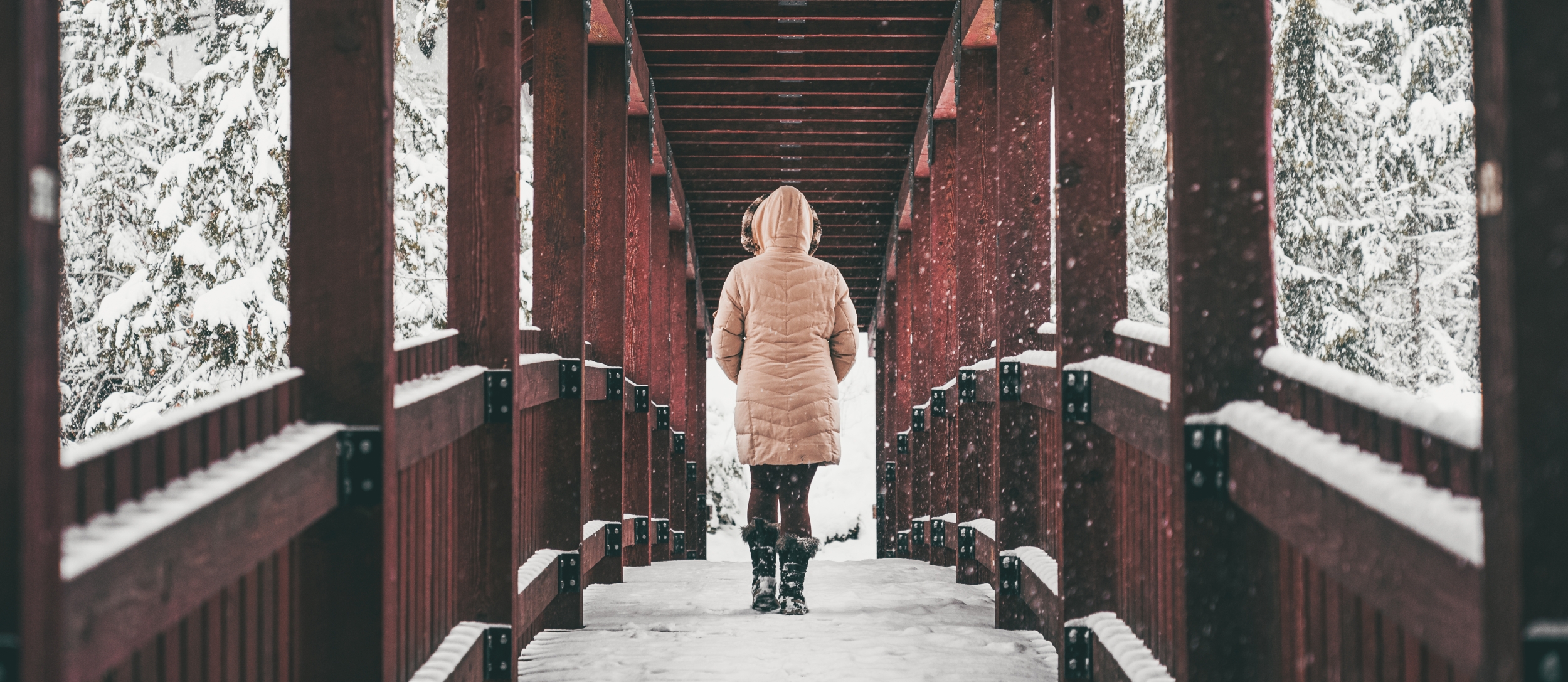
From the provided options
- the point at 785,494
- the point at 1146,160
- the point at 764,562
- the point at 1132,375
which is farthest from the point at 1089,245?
the point at 1146,160

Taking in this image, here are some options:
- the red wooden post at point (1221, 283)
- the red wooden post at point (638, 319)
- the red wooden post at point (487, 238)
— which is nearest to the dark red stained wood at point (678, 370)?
the red wooden post at point (638, 319)

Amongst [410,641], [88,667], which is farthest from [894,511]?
[88,667]

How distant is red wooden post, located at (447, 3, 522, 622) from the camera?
11.8 ft

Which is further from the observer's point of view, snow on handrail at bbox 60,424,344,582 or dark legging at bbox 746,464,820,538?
dark legging at bbox 746,464,820,538

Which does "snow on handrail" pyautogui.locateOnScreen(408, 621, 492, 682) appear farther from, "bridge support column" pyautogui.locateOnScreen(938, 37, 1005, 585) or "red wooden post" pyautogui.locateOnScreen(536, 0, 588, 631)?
"bridge support column" pyautogui.locateOnScreen(938, 37, 1005, 585)

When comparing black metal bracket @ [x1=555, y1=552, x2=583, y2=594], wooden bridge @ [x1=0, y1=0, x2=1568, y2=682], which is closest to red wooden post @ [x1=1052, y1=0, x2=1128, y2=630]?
wooden bridge @ [x1=0, y1=0, x2=1568, y2=682]

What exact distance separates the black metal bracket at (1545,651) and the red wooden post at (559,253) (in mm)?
3889

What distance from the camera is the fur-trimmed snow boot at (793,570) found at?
190 inches

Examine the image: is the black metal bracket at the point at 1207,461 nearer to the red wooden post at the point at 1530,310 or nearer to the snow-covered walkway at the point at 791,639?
the red wooden post at the point at 1530,310

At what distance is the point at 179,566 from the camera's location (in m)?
1.60

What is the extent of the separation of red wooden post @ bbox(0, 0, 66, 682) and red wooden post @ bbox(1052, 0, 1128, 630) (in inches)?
115

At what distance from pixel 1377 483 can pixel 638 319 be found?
6.53 m

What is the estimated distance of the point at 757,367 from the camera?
496 cm

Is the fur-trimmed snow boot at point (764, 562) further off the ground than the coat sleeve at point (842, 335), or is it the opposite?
the coat sleeve at point (842, 335)
